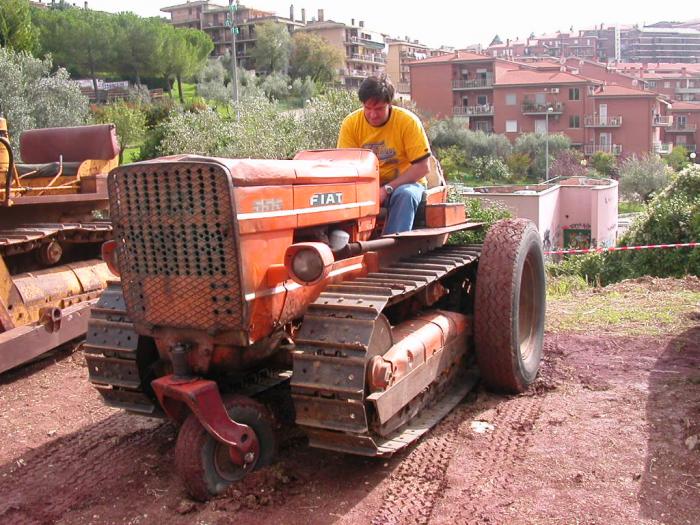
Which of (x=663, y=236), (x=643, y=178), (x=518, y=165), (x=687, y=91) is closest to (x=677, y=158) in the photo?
(x=643, y=178)

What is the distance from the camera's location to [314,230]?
16.1 ft

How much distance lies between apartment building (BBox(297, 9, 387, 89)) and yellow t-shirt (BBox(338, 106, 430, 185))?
88603 mm

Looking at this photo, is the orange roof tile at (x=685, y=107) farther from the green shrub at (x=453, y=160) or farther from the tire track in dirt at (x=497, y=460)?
A: the tire track in dirt at (x=497, y=460)

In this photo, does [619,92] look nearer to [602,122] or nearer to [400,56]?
[602,122]

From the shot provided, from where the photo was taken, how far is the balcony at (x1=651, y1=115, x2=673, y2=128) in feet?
236

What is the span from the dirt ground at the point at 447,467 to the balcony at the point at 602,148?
66.2m

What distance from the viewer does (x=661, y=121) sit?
76375 millimetres

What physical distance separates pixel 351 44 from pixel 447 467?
97361 mm

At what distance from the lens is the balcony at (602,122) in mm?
68875

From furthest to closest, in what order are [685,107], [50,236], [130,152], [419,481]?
[685,107], [130,152], [50,236], [419,481]

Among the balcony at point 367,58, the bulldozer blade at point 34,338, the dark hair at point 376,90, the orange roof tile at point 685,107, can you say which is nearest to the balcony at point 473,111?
the orange roof tile at point 685,107

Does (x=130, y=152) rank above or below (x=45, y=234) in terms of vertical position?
above

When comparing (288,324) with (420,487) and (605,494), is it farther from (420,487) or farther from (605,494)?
(605,494)

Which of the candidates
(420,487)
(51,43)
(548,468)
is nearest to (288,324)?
(420,487)
